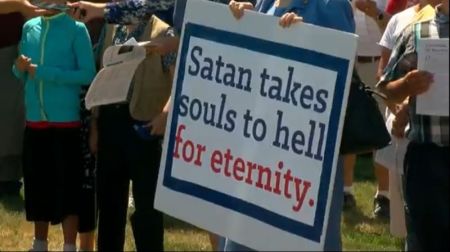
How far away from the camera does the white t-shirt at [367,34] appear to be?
8695 millimetres

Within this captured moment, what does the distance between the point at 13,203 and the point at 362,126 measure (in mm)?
4464

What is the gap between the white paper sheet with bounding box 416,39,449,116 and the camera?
14.8 ft

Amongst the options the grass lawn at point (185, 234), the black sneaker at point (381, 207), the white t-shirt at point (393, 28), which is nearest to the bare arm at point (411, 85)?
the white t-shirt at point (393, 28)

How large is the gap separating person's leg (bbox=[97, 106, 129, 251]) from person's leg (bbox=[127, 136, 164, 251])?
115 millimetres

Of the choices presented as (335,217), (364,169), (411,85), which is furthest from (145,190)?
(364,169)

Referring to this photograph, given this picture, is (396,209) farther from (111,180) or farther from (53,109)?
(53,109)

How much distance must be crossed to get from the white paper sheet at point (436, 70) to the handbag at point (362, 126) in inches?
10.4

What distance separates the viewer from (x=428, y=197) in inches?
186

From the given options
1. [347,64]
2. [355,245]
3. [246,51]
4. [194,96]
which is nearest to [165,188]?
[194,96]

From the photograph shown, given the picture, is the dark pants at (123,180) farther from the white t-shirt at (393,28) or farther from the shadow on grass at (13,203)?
the shadow on grass at (13,203)

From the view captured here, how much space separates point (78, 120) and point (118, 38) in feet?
2.11

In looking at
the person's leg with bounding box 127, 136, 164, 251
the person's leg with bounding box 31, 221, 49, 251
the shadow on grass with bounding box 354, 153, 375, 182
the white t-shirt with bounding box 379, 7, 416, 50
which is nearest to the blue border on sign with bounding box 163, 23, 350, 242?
the person's leg with bounding box 127, 136, 164, 251

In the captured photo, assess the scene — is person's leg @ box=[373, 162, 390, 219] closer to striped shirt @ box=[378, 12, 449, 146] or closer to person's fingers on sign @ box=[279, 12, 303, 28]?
striped shirt @ box=[378, 12, 449, 146]

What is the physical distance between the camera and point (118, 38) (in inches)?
247
